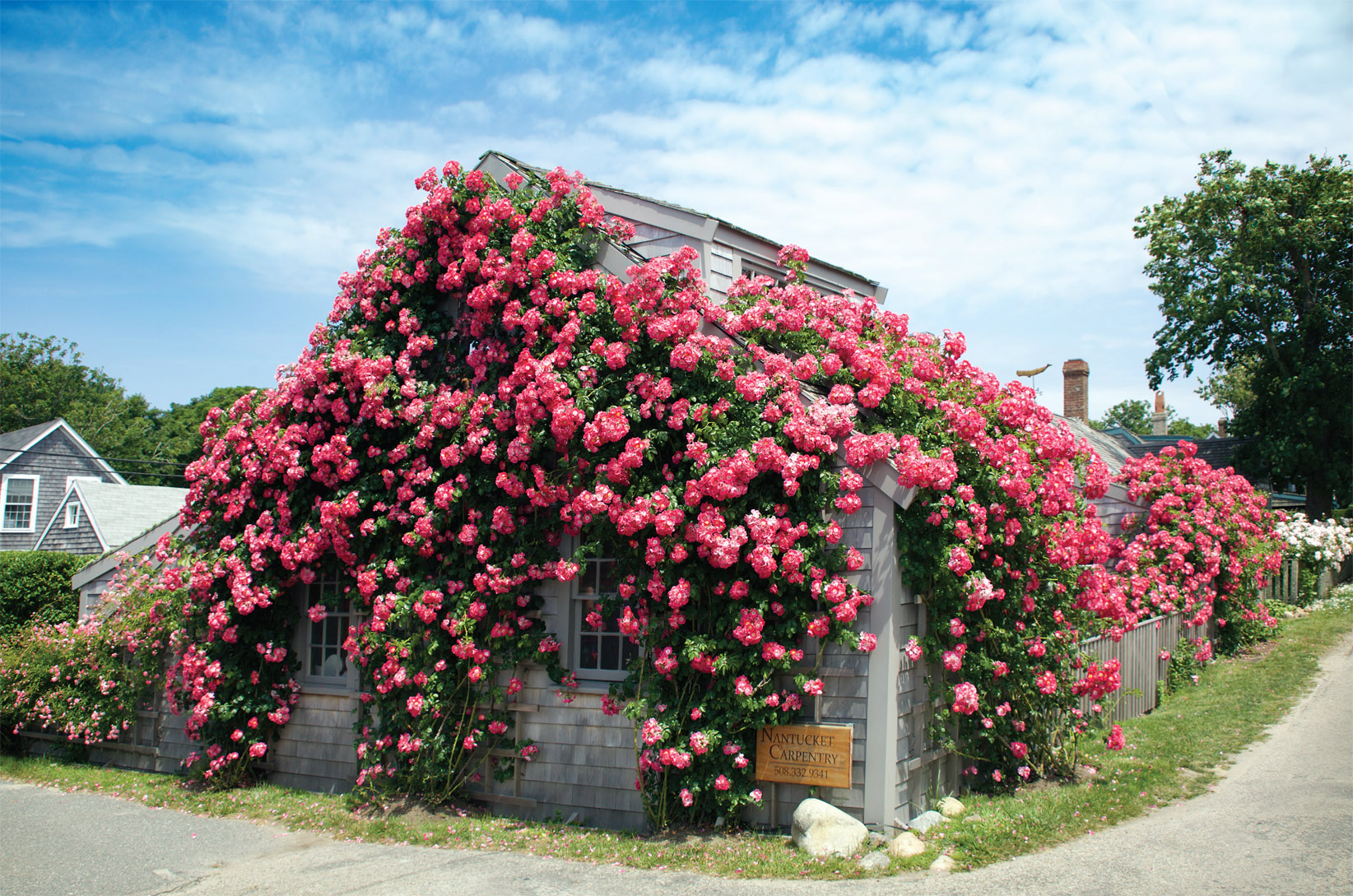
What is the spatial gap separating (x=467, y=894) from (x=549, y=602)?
276 cm

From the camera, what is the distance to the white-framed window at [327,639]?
388 inches

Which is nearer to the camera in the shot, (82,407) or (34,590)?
(34,590)

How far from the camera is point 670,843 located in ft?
22.7

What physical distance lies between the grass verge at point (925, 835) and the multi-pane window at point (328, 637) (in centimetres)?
132

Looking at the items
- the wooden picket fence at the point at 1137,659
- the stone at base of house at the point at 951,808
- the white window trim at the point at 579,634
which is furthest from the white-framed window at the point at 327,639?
the wooden picket fence at the point at 1137,659

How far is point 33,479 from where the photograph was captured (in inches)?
1171

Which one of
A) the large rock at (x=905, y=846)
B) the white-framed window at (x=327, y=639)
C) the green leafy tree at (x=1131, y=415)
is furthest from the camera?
the green leafy tree at (x=1131, y=415)

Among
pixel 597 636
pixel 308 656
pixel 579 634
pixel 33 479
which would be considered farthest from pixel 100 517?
pixel 597 636

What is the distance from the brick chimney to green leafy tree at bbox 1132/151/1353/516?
4719 millimetres

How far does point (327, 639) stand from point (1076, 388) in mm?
22398

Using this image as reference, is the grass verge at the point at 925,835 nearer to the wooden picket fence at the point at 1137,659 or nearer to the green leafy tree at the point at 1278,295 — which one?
the wooden picket fence at the point at 1137,659

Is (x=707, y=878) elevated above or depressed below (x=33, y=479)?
below

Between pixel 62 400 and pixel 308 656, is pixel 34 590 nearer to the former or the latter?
pixel 308 656

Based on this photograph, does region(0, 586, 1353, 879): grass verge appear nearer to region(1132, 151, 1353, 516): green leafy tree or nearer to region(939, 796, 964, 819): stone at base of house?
region(939, 796, 964, 819): stone at base of house
